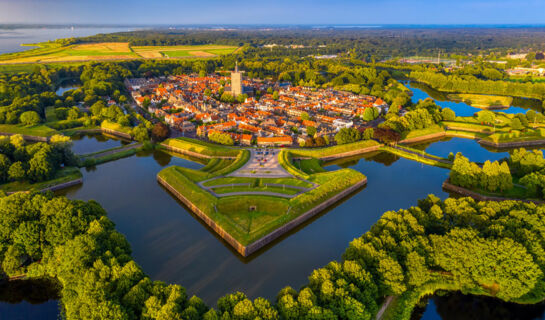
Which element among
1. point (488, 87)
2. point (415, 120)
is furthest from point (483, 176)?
point (488, 87)

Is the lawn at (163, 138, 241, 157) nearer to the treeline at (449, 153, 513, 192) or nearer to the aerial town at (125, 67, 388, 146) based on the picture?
the aerial town at (125, 67, 388, 146)

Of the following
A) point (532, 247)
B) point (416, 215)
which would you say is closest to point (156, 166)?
point (416, 215)

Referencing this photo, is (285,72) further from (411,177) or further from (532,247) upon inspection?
(532,247)

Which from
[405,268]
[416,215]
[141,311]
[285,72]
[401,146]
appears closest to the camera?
[141,311]

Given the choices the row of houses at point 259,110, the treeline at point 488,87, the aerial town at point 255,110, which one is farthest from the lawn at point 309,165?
the treeline at point 488,87

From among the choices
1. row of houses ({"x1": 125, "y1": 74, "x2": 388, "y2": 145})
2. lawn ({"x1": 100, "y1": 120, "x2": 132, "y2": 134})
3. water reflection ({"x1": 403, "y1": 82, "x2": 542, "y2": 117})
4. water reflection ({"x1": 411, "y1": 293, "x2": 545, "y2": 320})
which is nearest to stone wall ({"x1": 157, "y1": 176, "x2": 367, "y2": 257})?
water reflection ({"x1": 411, "y1": 293, "x2": 545, "y2": 320})
